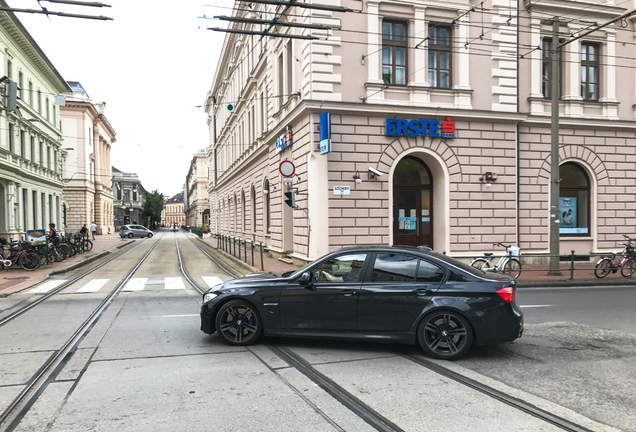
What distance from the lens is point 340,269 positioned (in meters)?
6.41

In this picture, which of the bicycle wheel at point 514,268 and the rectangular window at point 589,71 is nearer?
the bicycle wheel at point 514,268

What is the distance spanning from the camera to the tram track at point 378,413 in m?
4.03

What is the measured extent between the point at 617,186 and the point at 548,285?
844 centimetres

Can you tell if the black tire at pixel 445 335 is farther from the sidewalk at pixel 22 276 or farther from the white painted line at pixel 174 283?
the sidewalk at pixel 22 276

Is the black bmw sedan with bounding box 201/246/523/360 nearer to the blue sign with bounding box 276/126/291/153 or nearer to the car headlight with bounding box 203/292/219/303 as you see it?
the car headlight with bounding box 203/292/219/303

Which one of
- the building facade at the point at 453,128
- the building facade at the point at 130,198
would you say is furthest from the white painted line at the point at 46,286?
the building facade at the point at 130,198

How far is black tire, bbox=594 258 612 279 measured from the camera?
1470 cm

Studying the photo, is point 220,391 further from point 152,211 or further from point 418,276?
point 152,211

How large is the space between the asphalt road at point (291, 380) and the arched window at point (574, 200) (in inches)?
458

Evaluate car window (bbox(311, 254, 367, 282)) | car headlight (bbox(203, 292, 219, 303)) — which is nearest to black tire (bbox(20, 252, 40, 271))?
car headlight (bbox(203, 292, 219, 303))

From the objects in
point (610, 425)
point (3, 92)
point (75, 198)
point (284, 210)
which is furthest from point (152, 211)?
point (610, 425)

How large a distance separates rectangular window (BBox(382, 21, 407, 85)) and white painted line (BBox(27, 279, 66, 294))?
12408 millimetres

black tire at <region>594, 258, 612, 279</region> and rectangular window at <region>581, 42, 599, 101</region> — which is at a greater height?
rectangular window at <region>581, 42, 599, 101</region>

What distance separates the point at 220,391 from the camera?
4809 mm
